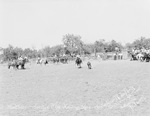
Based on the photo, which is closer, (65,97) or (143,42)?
(65,97)

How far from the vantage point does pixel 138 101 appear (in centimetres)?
982

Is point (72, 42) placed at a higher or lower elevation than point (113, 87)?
higher

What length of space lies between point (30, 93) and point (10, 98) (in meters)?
1.17

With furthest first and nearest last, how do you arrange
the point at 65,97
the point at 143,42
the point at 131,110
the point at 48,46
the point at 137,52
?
the point at 48,46
the point at 143,42
the point at 137,52
the point at 65,97
the point at 131,110

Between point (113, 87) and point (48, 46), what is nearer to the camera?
point (113, 87)

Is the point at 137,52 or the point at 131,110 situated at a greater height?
the point at 137,52

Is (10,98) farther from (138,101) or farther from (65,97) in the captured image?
(138,101)

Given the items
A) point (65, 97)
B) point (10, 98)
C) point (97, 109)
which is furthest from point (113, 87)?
point (10, 98)

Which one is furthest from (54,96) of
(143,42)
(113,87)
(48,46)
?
(48,46)

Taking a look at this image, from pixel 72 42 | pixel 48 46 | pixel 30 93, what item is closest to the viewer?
pixel 30 93

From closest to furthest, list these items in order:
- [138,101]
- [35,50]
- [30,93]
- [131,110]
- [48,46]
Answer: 1. [131,110]
2. [138,101]
3. [30,93]
4. [35,50]
5. [48,46]

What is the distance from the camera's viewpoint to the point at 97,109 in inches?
356

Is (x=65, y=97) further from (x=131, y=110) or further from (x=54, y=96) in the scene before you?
(x=131, y=110)

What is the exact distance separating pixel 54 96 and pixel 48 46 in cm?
10491
